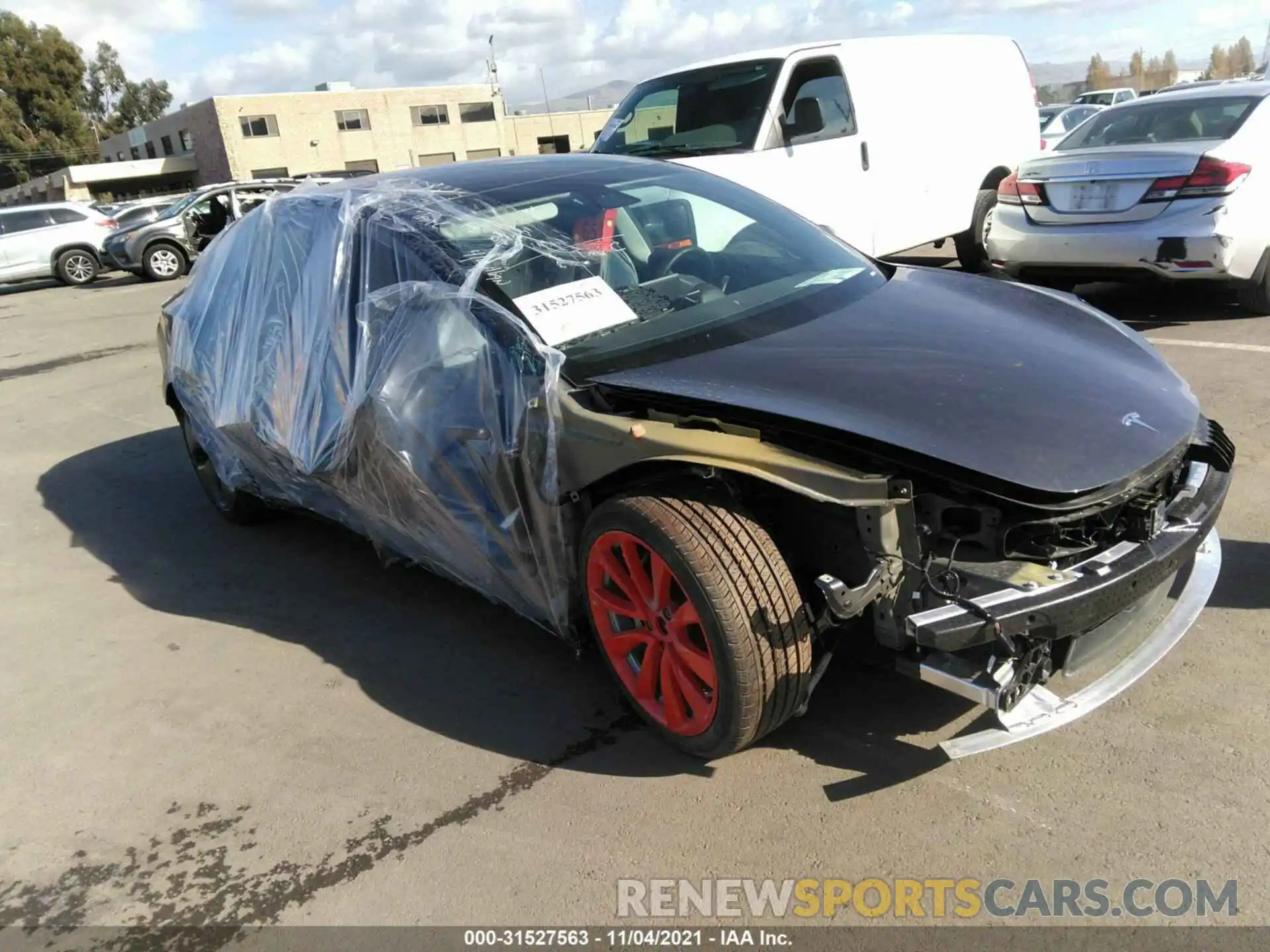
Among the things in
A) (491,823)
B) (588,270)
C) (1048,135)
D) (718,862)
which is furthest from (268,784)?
(1048,135)

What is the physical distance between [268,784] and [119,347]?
9.31m

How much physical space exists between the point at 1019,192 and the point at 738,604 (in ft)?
18.0

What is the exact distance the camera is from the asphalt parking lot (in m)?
2.29

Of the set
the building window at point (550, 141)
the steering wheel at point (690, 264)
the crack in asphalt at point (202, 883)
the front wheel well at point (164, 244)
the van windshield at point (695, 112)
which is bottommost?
the crack in asphalt at point (202, 883)

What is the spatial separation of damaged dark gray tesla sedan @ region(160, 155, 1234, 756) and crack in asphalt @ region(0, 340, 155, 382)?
24.4 ft

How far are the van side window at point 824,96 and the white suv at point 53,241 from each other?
15.7m

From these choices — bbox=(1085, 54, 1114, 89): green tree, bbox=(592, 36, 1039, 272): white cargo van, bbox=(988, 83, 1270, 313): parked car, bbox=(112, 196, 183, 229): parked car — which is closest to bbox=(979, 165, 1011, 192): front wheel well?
bbox=(592, 36, 1039, 272): white cargo van

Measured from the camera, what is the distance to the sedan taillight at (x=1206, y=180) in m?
5.80

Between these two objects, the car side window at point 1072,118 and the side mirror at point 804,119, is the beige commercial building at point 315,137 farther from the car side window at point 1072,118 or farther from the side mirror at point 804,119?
the side mirror at point 804,119

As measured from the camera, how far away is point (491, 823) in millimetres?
2531

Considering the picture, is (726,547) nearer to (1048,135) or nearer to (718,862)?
(718,862)

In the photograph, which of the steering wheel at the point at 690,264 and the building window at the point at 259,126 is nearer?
the steering wheel at the point at 690,264

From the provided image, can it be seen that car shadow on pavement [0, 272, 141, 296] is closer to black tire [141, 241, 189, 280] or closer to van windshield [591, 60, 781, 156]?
black tire [141, 241, 189, 280]

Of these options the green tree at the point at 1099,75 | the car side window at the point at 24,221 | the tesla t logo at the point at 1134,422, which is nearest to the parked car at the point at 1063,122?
the tesla t logo at the point at 1134,422
